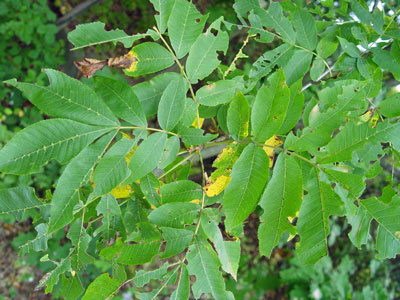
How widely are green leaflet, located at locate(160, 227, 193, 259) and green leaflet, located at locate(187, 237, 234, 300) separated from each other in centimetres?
3

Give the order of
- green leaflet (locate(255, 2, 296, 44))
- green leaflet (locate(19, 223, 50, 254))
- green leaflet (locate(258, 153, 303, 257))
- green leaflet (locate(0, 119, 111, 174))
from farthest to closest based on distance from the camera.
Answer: green leaflet (locate(255, 2, 296, 44)) → green leaflet (locate(19, 223, 50, 254)) → green leaflet (locate(258, 153, 303, 257)) → green leaflet (locate(0, 119, 111, 174))

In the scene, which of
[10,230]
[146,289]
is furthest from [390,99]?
[10,230]

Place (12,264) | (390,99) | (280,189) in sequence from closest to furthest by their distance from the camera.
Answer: (280,189)
(390,99)
(12,264)

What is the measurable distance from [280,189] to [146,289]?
258 cm

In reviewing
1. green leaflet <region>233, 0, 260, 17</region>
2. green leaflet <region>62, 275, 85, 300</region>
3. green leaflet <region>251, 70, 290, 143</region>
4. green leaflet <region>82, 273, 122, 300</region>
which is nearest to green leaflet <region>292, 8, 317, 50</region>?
green leaflet <region>233, 0, 260, 17</region>

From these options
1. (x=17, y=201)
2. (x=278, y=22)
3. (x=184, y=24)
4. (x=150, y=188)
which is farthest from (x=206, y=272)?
(x=278, y=22)

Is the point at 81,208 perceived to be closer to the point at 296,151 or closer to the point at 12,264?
the point at 296,151

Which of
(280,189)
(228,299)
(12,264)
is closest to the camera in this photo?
(280,189)

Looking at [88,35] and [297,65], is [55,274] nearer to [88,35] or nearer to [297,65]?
[88,35]

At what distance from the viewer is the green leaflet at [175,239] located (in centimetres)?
100

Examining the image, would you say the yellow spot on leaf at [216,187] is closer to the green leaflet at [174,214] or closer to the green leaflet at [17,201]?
the green leaflet at [174,214]

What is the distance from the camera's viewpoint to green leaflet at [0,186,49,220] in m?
1.05

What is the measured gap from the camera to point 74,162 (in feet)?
2.81

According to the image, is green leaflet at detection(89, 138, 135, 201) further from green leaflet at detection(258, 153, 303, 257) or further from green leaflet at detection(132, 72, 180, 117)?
green leaflet at detection(258, 153, 303, 257)
